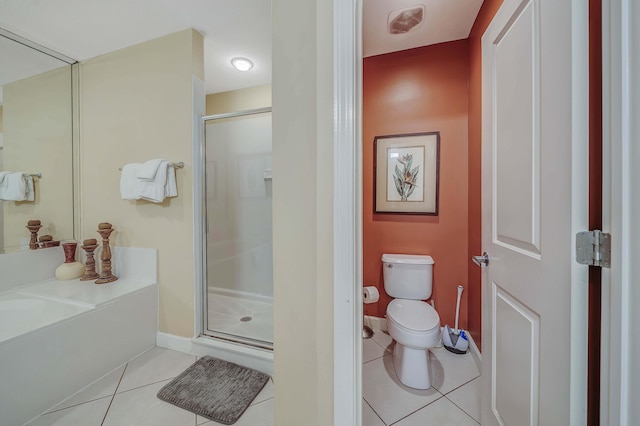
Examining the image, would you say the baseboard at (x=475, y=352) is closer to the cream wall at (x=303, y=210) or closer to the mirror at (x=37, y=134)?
the cream wall at (x=303, y=210)

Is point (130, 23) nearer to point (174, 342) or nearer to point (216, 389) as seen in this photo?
point (174, 342)

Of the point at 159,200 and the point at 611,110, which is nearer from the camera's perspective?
the point at 611,110

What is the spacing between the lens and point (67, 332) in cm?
126

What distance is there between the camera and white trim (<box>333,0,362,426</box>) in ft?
2.29

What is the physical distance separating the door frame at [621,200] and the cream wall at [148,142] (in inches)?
77.7

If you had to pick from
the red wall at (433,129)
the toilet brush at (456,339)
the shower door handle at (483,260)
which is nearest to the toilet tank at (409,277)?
the red wall at (433,129)

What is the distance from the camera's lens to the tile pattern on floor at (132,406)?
1.12m

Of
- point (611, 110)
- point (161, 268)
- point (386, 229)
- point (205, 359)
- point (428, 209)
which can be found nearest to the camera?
point (611, 110)

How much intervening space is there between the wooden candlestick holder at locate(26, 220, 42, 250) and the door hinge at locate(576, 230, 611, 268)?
3115 millimetres

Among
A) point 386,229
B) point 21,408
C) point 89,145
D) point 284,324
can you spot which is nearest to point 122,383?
point 21,408

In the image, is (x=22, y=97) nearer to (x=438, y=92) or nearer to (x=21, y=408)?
(x=21, y=408)

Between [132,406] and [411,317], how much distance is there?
5.47 ft

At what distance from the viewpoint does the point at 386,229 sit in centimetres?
197

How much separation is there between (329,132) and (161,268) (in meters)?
1.78
